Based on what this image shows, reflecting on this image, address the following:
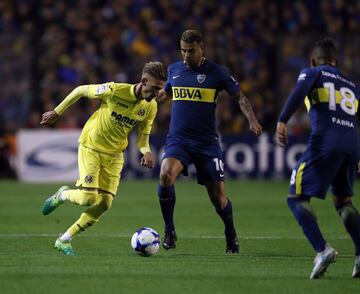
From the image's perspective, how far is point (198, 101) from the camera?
9.93 meters

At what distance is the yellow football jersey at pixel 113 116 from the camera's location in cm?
979

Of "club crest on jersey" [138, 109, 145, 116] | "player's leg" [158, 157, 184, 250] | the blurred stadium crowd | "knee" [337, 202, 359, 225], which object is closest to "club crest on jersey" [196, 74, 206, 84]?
"club crest on jersey" [138, 109, 145, 116]

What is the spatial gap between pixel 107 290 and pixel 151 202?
371 inches

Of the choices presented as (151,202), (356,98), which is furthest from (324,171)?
(151,202)

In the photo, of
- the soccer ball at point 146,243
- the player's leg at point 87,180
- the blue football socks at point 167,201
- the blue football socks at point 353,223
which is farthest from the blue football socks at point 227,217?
the blue football socks at point 353,223

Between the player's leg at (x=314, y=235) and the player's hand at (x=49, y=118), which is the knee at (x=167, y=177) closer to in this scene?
the player's hand at (x=49, y=118)

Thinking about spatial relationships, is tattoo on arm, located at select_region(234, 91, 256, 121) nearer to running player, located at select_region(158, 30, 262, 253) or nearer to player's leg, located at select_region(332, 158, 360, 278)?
running player, located at select_region(158, 30, 262, 253)

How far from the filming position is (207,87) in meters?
9.89

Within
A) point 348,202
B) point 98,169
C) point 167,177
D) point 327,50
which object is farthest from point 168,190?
point 327,50

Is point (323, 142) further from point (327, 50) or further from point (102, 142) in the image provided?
point (102, 142)

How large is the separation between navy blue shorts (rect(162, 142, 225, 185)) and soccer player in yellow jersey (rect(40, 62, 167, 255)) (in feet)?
1.00

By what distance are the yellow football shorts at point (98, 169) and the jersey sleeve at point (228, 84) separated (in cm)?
138

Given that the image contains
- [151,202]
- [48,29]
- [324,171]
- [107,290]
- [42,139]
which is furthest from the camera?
[48,29]

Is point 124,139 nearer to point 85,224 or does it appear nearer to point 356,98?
point 85,224
